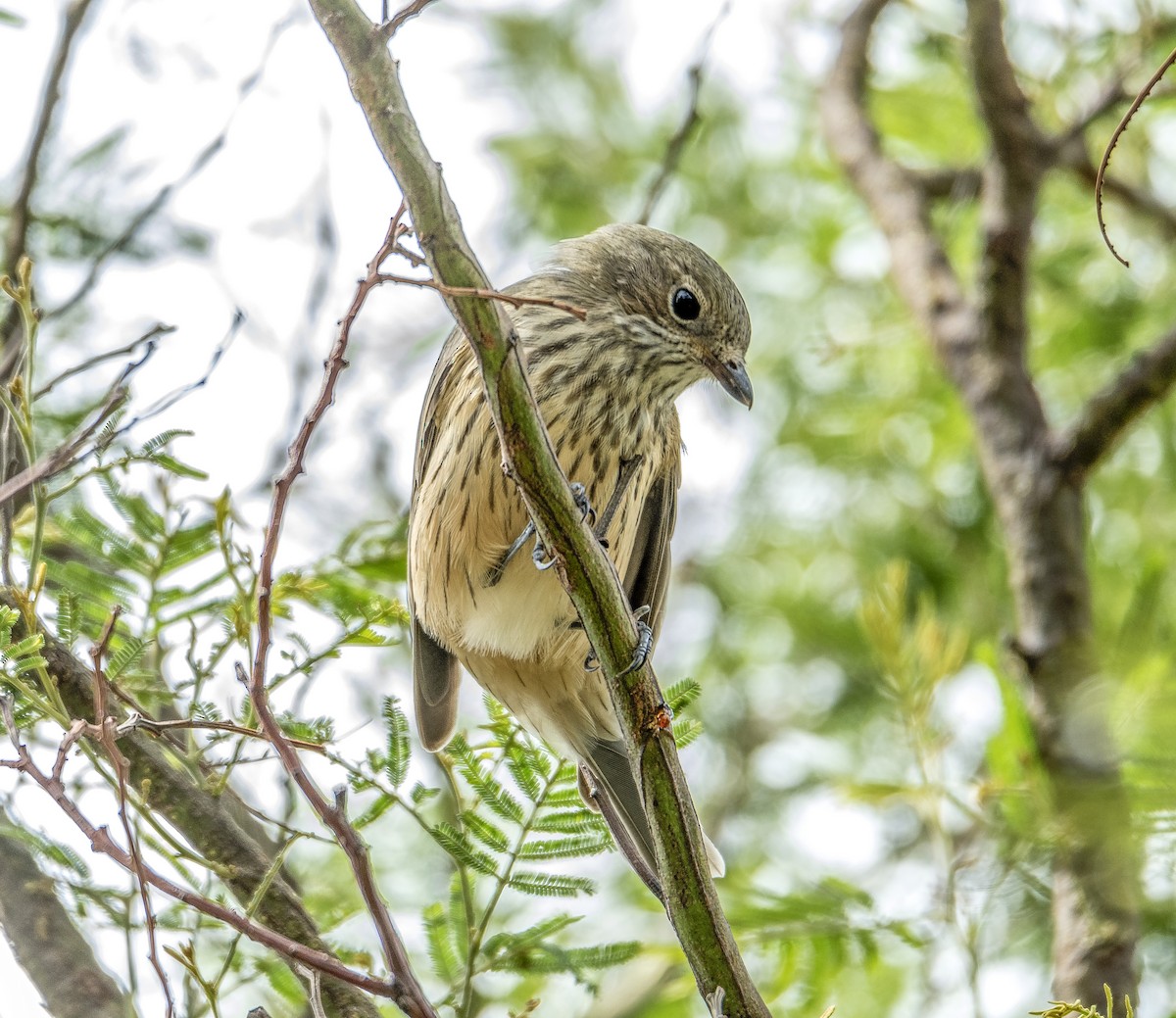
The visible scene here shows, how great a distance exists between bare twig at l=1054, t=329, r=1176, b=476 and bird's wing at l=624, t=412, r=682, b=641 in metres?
1.42

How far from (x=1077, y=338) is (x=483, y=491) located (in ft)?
12.0

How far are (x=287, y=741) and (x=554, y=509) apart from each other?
67cm

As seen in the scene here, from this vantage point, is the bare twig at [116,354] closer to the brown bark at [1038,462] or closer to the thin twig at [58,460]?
the thin twig at [58,460]

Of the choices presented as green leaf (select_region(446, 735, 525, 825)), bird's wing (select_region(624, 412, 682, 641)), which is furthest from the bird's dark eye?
green leaf (select_region(446, 735, 525, 825))

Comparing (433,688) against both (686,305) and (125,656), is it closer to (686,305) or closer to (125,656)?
(686,305)

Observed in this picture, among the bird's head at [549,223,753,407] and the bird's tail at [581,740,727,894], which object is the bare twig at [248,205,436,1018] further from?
the bird's head at [549,223,753,407]

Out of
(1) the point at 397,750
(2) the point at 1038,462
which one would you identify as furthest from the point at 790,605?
(1) the point at 397,750

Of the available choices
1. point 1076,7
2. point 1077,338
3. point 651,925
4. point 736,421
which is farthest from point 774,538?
point 1076,7

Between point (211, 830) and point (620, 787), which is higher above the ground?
point (620, 787)

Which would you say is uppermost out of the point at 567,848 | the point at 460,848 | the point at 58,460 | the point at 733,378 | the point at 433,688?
the point at 733,378

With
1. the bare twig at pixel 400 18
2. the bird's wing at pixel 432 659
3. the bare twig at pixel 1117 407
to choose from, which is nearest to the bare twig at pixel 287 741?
the bare twig at pixel 400 18

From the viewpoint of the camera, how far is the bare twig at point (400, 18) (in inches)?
102

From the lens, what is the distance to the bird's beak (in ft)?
16.7

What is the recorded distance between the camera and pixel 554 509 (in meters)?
2.84
